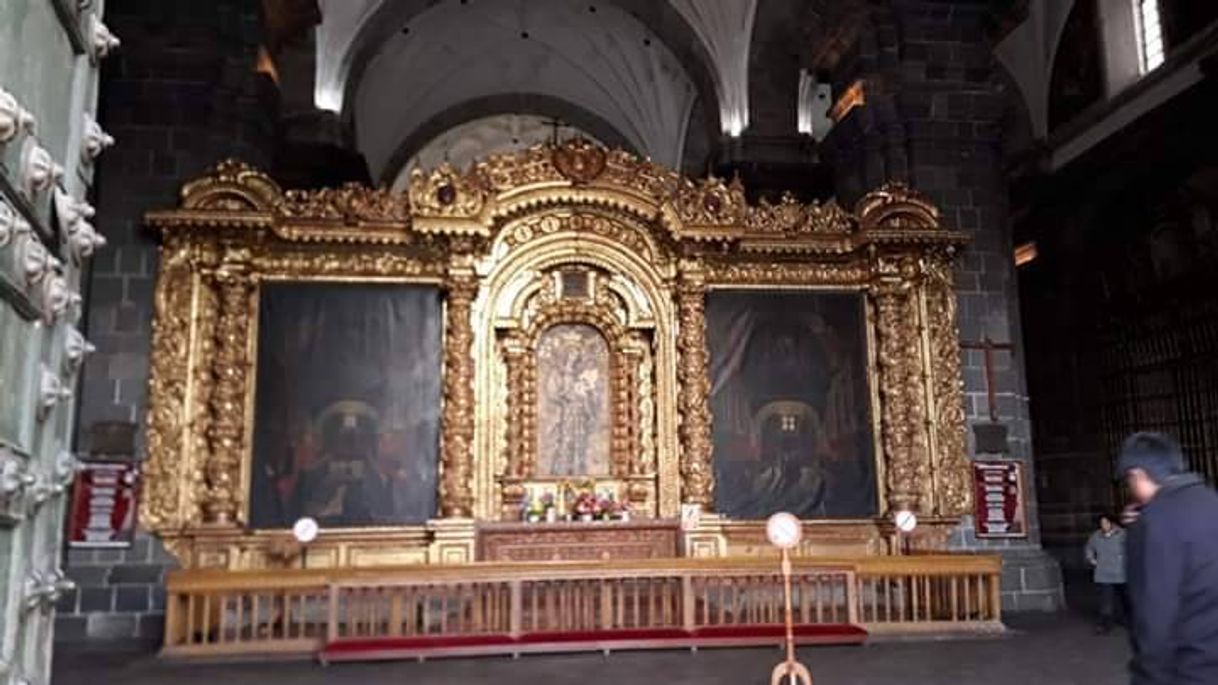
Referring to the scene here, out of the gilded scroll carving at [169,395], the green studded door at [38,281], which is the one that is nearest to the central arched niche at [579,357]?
the gilded scroll carving at [169,395]

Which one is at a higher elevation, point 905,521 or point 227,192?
point 227,192

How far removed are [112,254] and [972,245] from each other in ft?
30.8

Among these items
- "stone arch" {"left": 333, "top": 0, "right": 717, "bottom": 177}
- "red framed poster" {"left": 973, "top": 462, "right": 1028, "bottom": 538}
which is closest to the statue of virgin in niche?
"red framed poster" {"left": 973, "top": 462, "right": 1028, "bottom": 538}

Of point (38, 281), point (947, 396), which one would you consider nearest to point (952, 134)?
point (947, 396)

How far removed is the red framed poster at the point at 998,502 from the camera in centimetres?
1073

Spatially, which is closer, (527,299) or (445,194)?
(445,194)

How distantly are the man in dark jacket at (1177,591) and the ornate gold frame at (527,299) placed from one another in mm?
7349

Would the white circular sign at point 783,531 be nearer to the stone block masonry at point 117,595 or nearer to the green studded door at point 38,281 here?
the green studded door at point 38,281

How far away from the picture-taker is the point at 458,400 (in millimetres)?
10336

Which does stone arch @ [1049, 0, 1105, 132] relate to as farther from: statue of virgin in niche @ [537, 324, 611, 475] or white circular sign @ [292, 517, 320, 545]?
white circular sign @ [292, 517, 320, 545]

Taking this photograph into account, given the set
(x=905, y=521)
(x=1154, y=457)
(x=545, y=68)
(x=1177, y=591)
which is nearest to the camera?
(x=1177, y=591)

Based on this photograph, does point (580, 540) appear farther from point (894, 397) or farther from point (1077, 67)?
point (1077, 67)

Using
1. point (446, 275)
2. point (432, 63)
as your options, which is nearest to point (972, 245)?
point (446, 275)

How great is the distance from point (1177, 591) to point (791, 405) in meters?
7.80
